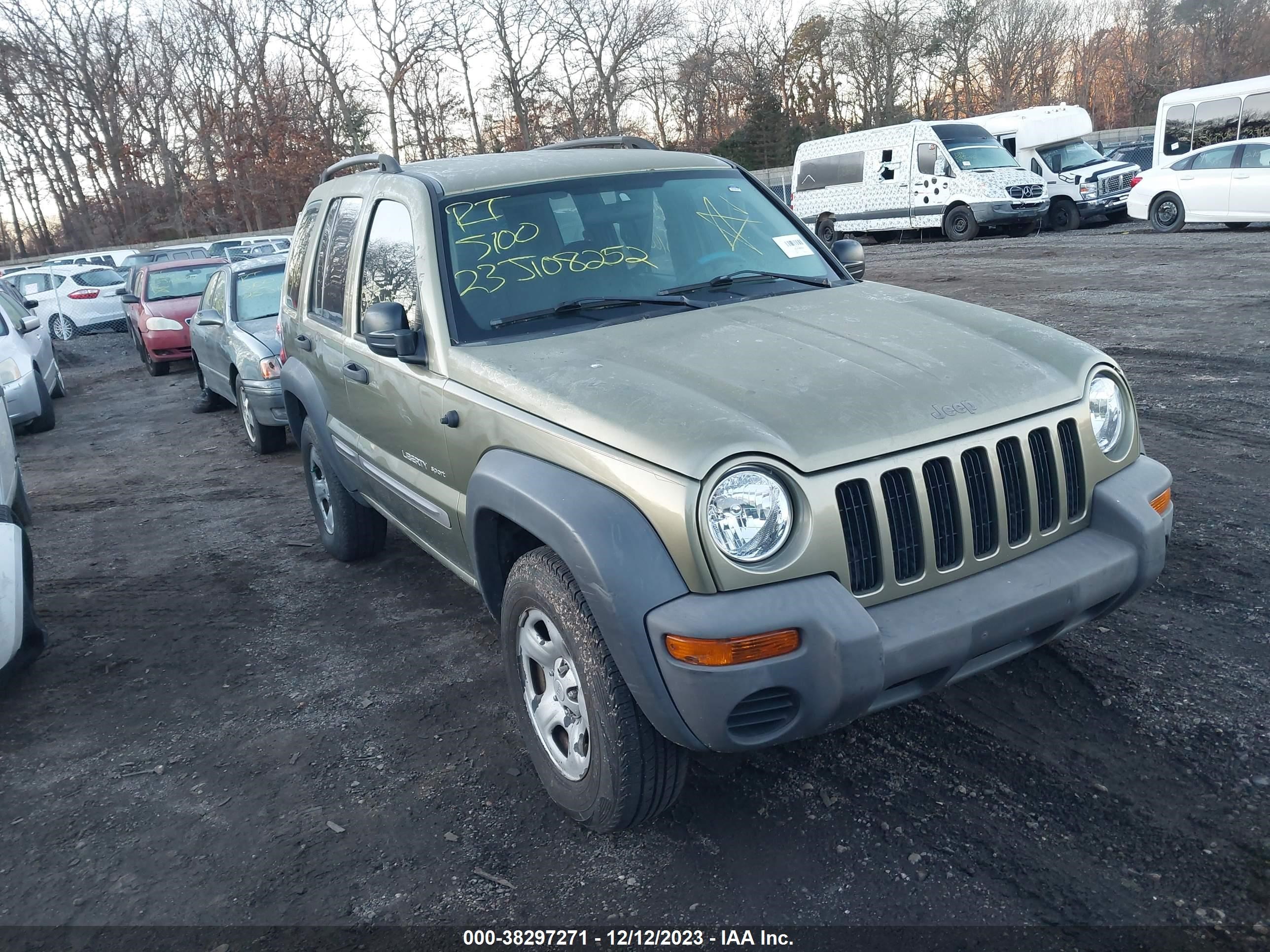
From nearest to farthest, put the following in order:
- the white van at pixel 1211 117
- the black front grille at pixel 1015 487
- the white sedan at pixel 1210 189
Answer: the black front grille at pixel 1015 487 < the white sedan at pixel 1210 189 < the white van at pixel 1211 117

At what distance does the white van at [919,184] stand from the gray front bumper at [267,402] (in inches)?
528

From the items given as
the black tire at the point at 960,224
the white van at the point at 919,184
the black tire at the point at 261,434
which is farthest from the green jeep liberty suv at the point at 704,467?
the black tire at the point at 960,224

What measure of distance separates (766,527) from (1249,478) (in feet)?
13.5

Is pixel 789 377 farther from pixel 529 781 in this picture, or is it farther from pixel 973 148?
pixel 973 148

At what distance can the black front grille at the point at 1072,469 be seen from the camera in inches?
116

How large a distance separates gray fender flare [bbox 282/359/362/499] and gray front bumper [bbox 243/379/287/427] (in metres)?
2.99

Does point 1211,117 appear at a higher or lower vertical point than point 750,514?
higher

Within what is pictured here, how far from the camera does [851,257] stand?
4.44 m

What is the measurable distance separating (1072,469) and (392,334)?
2.30m

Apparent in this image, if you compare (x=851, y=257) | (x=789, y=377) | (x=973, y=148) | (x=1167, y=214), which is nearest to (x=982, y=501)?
(x=789, y=377)

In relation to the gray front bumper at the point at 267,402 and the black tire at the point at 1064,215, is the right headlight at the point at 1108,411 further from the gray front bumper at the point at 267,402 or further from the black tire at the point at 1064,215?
the black tire at the point at 1064,215

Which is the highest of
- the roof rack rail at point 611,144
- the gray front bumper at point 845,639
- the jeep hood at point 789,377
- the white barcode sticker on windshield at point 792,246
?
the roof rack rail at point 611,144

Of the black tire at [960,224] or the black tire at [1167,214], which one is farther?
the black tire at [960,224]

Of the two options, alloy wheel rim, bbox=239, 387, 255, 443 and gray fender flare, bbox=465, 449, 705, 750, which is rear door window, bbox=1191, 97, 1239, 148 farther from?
gray fender flare, bbox=465, 449, 705, 750
